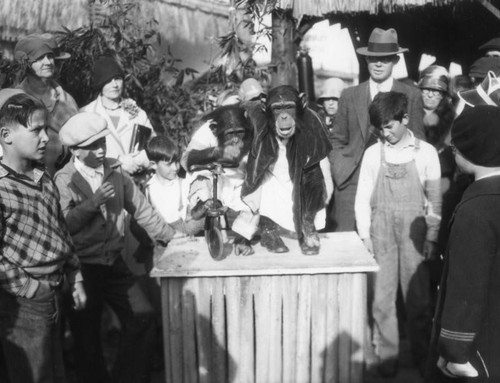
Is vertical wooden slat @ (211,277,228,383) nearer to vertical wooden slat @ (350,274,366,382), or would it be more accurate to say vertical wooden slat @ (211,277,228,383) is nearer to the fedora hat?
vertical wooden slat @ (350,274,366,382)

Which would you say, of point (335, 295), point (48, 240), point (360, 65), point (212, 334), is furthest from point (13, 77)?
point (360, 65)

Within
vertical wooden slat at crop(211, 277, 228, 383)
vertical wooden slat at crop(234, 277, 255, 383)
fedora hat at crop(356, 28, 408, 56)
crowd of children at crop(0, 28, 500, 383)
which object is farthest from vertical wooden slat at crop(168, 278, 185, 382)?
fedora hat at crop(356, 28, 408, 56)

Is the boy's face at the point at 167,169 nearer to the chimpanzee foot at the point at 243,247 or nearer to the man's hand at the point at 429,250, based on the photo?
the chimpanzee foot at the point at 243,247

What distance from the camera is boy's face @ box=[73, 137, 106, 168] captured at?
4164 millimetres

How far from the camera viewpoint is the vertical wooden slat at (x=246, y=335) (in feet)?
12.7

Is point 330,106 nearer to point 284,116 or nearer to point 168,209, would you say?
point 168,209

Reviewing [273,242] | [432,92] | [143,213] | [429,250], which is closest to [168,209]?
[143,213]

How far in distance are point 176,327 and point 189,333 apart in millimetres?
76

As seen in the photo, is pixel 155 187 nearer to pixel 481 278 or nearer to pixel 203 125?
pixel 203 125

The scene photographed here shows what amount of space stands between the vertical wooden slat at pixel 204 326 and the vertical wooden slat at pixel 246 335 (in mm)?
164

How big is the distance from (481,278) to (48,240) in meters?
1.98

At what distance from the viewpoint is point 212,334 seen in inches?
154

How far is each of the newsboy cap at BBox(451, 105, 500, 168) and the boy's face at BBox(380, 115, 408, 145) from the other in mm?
1519

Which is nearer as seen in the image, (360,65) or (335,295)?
(335,295)
